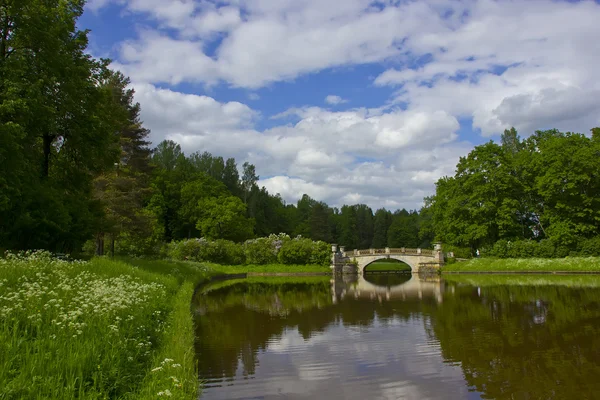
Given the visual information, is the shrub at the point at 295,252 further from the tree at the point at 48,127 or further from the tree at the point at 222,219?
the tree at the point at 48,127

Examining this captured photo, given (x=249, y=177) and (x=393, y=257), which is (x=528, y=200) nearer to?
(x=393, y=257)

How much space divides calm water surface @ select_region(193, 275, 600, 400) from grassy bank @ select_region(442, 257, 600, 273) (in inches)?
814

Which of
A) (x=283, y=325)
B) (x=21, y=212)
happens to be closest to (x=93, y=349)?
(x=283, y=325)

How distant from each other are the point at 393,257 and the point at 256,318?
1444 inches

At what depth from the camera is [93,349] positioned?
6598 millimetres

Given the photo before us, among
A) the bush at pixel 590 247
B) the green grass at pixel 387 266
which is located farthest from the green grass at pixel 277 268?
the bush at pixel 590 247

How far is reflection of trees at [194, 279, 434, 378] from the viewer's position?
38.3ft

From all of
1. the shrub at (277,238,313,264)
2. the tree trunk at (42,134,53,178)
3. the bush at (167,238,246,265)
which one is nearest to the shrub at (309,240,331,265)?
the shrub at (277,238,313,264)

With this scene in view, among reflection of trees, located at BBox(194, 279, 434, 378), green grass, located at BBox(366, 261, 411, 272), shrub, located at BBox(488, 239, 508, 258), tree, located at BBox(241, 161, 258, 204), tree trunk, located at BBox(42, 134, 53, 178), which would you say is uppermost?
tree, located at BBox(241, 161, 258, 204)

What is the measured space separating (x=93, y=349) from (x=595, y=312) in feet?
61.6

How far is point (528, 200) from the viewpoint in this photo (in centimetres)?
5012

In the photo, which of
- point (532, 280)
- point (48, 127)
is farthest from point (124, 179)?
point (532, 280)

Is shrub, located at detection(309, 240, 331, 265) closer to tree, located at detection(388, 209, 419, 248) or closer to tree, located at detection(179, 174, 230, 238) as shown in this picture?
tree, located at detection(179, 174, 230, 238)

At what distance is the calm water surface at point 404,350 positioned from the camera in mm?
8896
